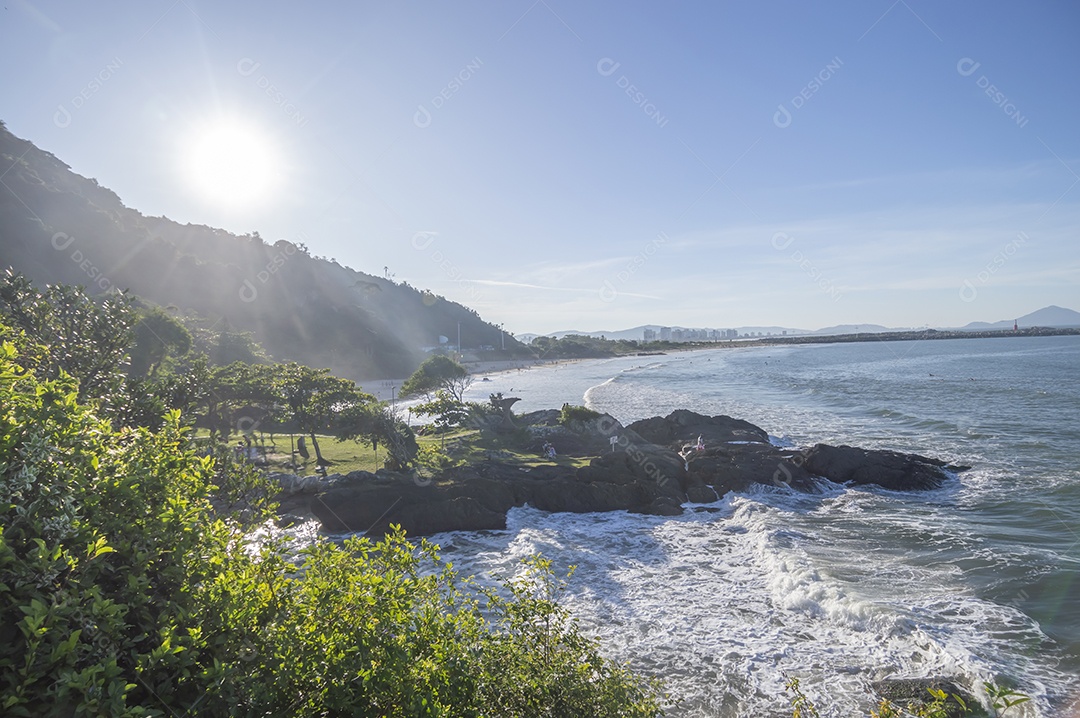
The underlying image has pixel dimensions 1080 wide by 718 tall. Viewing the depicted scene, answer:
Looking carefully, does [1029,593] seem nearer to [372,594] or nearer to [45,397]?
[372,594]

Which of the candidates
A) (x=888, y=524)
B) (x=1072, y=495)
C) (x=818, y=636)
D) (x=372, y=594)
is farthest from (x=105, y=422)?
(x=1072, y=495)

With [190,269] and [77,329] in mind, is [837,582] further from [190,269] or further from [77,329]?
[190,269]

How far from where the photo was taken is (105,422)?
4.42 metres

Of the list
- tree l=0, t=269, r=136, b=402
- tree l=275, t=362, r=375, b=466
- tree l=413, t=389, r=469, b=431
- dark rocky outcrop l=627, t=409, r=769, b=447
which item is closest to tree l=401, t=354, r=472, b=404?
tree l=413, t=389, r=469, b=431

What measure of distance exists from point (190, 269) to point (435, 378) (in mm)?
74816

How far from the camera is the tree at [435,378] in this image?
1521 inches

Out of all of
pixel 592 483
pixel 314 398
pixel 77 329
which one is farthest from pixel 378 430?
pixel 77 329

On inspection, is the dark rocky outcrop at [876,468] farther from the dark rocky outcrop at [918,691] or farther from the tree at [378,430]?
the tree at [378,430]

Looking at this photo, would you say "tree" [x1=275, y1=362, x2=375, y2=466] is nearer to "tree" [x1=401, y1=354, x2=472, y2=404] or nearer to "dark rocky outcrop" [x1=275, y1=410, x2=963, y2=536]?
"dark rocky outcrop" [x1=275, y1=410, x2=963, y2=536]

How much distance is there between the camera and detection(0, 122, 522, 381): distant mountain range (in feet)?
230

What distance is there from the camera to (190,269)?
303 ft

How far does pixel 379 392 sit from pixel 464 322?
106611 mm

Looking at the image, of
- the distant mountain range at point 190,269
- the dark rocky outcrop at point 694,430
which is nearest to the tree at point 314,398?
the dark rocky outcrop at point 694,430

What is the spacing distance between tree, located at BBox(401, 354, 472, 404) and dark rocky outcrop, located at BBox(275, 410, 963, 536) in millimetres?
11828
